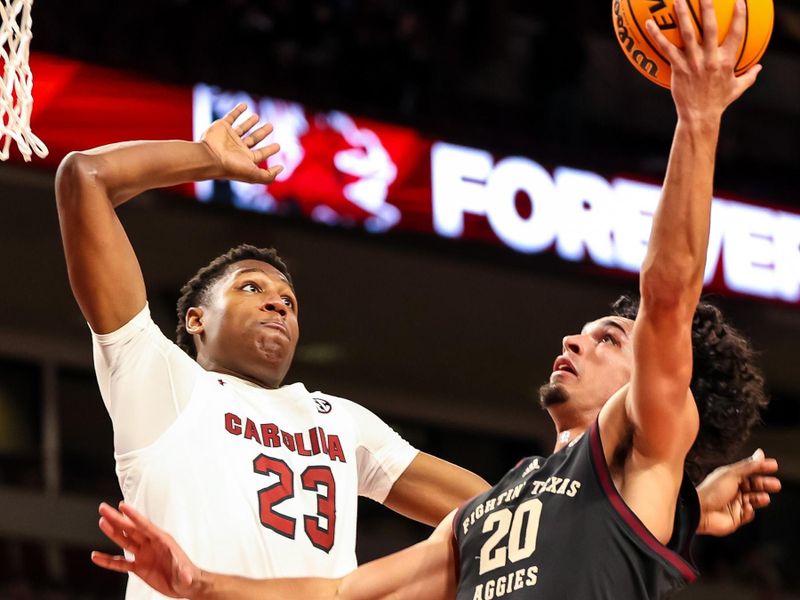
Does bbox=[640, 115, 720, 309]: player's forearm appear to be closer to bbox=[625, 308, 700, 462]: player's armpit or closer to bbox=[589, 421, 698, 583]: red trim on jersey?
bbox=[625, 308, 700, 462]: player's armpit

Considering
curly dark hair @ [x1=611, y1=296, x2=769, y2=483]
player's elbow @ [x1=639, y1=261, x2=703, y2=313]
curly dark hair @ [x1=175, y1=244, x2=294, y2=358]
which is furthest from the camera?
curly dark hair @ [x1=175, y1=244, x2=294, y2=358]

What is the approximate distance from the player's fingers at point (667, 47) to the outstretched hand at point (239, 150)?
4.33ft

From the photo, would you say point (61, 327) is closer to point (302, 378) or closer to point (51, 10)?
point (302, 378)

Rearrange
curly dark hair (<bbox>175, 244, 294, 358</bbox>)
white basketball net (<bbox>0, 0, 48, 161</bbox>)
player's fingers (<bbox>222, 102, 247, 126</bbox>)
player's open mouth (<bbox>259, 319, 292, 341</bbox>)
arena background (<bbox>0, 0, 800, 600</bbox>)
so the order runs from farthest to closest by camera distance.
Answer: arena background (<bbox>0, 0, 800, 600</bbox>) → curly dark hair (<bbox>175, 244, 294, 358</bbox>) → player's fingers (<bbox>222, 102, 247, 126</bbox>) → player's open mouth (<bbox>259, 319, 292, 341</bbox>) → white basketball net (<bbox>0, 0, 48, 161</bbox>)

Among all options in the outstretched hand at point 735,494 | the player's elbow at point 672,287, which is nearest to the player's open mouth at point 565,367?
the outstretched hand at point 735,494

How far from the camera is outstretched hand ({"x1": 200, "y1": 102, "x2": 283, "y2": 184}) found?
3.86 m

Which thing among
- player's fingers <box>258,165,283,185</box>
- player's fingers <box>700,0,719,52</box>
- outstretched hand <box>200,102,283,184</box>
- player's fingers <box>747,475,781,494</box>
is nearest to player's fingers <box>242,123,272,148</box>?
outstretched hand <box>200,102,283,184</box>

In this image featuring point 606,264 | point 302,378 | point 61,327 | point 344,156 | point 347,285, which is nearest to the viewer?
point 344,156

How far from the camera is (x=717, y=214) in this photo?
427 inches

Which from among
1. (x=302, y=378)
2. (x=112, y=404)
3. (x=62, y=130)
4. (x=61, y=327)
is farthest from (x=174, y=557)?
(x=302, y=378)

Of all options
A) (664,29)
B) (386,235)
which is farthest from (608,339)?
(386,235)

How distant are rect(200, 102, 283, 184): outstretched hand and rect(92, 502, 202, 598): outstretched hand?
3.55 feet

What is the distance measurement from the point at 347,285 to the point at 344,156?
208 centimetres

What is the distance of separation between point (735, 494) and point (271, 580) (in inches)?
46.8
